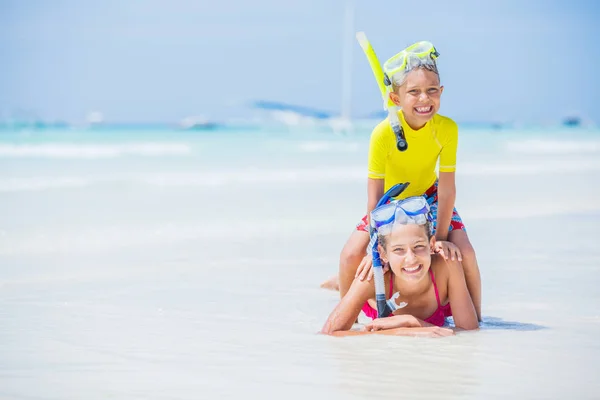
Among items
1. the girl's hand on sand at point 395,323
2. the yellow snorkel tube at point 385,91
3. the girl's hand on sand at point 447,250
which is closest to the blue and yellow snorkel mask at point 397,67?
the yellow snorkel tube at point 385,91

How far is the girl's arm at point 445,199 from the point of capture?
179 inches

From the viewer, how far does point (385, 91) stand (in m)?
4.72

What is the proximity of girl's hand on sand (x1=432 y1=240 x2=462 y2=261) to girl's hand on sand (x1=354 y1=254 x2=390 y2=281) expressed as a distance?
267mm

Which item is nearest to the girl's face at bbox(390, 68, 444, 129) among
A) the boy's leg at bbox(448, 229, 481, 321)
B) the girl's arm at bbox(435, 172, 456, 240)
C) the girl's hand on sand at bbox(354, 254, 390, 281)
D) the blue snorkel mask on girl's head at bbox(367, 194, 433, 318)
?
the girl's arm at bbox(435, 172, 456, 240)

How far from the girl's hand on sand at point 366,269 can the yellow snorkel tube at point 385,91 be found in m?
0.59

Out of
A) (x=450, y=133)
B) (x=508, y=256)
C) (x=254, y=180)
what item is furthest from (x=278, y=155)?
(x=450, y=133)

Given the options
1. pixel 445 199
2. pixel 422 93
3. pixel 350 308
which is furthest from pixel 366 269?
pixel 422 93

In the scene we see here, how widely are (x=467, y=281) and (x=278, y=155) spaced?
18.4m

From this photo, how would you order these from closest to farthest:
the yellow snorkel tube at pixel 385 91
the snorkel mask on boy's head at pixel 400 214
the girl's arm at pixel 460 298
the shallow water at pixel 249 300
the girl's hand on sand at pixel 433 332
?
1. the shallow water at pixel 249 300
2. the girl's hand on sand at pixel 433 332
3. the snorkel mask on boy's head at pixel 400 214
4. the girl's arm at pixel 460 298
5. the yellow snorkel tube at pixel 385 91

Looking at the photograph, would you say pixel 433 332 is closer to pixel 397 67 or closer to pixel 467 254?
pixel 467 254

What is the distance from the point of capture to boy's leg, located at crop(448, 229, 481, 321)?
4594 mm

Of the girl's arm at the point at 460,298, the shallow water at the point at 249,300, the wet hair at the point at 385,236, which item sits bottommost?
the shallow water at the point at 249,300

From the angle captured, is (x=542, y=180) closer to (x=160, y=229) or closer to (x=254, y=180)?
(x=254, y=180)

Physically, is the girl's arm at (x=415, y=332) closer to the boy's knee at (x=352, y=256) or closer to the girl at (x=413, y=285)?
the girl at (x=413, y=285)
